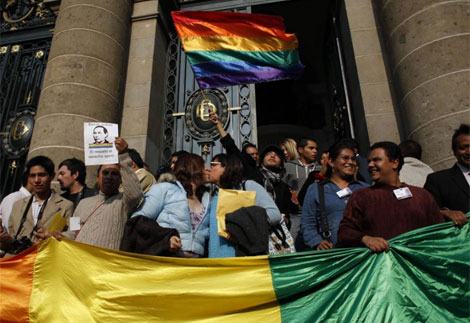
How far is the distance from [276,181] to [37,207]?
2662 mm

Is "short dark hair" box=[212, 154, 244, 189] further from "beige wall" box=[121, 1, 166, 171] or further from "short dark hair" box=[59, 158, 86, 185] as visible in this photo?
"beige wall" box=[121, 1, 166, 171]

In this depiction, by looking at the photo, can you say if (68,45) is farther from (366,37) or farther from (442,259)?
(442,259)

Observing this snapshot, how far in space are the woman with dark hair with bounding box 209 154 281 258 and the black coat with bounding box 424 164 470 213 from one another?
1445 millimetres

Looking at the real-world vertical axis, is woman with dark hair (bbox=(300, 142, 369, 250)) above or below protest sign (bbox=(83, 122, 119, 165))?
below

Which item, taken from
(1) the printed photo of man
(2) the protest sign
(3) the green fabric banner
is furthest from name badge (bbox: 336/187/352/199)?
(1) the printed photo of man

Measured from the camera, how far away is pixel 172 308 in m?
2.83

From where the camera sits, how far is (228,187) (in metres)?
3.71

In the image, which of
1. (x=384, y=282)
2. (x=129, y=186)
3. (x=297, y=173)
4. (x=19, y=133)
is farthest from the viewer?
(x=19, y=133)

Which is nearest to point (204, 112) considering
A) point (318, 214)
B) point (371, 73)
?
point (371, 73)

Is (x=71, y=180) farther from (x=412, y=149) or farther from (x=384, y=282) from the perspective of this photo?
(x=412, y=149)

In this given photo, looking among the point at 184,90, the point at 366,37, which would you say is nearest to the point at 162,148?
the point at 184,90

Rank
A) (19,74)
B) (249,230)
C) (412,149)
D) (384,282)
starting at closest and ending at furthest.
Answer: (384,282) → (249,230) → (412,149) → (19,74)

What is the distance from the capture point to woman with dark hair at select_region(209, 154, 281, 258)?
3.35m

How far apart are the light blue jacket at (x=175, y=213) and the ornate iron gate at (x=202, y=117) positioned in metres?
4.07
